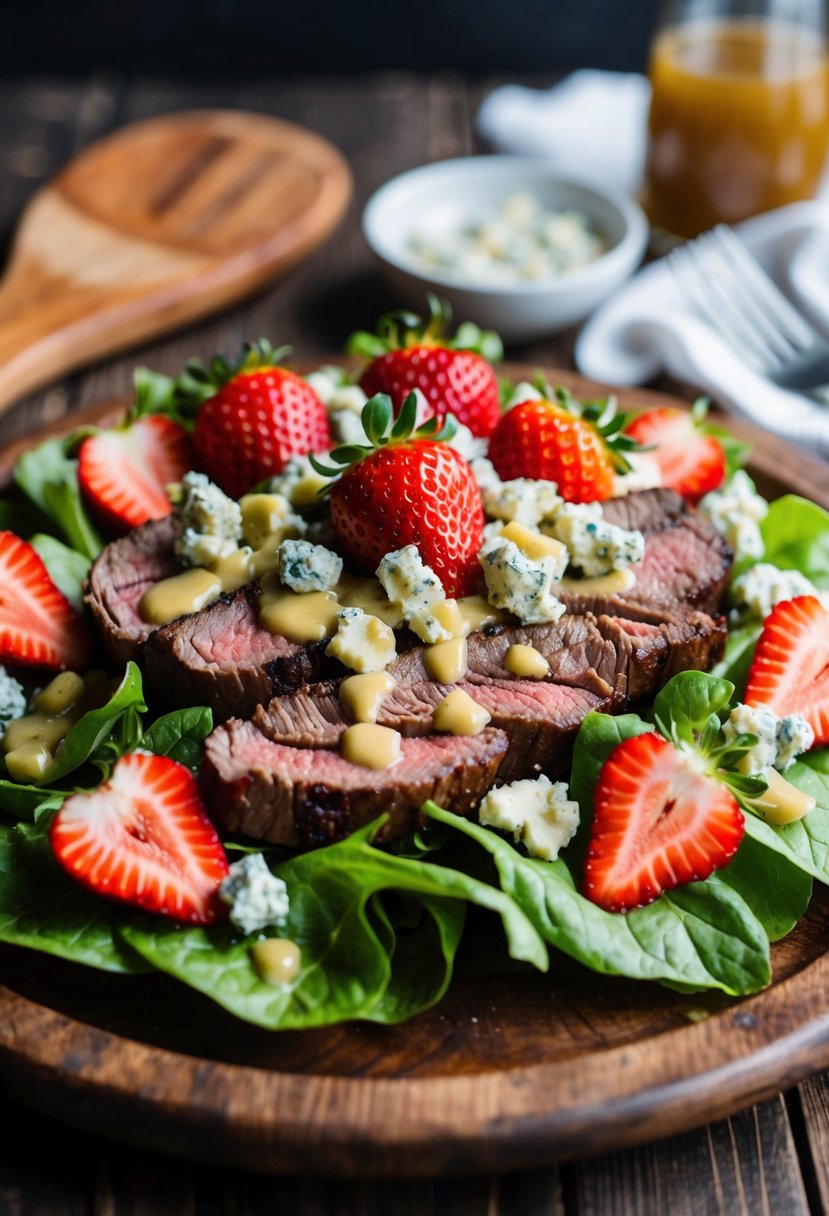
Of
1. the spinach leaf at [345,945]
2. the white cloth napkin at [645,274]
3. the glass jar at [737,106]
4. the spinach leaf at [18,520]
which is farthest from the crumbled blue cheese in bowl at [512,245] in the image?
the spinach leaf at [345,945]

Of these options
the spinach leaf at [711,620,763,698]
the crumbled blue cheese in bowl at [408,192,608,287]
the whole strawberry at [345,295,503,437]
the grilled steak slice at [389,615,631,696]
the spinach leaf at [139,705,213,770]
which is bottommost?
the spinach leaf at [711,620,763,698]

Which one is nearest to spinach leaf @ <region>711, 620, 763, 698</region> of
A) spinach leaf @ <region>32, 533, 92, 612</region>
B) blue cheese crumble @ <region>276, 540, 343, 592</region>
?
blue cheese crumble @ <region>276, 540, 343, 592</region>

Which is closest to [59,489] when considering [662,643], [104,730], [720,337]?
[104,730]

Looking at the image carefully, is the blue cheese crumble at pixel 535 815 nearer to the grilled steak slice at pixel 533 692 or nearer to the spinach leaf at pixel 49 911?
the grilled steak slice at pixel 533 692

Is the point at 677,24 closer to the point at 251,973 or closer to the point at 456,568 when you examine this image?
the point at 456,568

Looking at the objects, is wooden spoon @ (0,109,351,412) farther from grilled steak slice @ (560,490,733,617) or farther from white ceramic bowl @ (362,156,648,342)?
grilled steak slice @ (560,490,733,617)

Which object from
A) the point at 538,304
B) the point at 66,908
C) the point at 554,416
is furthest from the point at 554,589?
the point at 538,304

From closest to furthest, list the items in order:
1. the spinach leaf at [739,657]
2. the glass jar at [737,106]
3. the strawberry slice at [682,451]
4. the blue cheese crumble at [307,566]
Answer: the blue cheese crumble at [307,566], the spinach leaf at [739,657], the strawberry slice at [682,451], the glass jar at [737,106]

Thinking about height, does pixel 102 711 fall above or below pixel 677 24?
below
